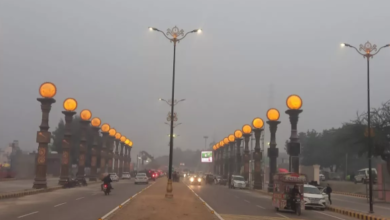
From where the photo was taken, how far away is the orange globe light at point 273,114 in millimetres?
50750

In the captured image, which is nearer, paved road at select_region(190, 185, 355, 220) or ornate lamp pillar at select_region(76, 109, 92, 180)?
paved road at select_region(190, 185, 355, 220)

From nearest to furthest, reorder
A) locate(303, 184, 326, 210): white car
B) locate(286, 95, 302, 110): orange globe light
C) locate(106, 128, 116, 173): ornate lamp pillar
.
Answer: locate(303, 184, 326, 210): white car, locate(286, 95, 302, 110): orange globe light, locate(106, 128, 116, 173): ornate lamp pillar

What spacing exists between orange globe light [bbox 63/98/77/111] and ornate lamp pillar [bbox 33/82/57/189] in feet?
31.0

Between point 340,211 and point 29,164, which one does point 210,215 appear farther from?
point 29,164

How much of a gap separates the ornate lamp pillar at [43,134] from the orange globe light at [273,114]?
24258 mm

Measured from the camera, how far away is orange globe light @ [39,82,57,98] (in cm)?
4175

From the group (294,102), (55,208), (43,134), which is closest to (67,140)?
(43,134)

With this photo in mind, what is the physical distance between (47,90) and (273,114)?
2539cm

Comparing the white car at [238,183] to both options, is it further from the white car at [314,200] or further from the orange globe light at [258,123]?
the white car at [314,200]

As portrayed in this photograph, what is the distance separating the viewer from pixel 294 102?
40469 mm

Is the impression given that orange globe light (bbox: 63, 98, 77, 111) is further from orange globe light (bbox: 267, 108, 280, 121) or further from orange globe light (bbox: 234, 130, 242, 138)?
orange globe light (bbox: 234, 130, 242, 138)

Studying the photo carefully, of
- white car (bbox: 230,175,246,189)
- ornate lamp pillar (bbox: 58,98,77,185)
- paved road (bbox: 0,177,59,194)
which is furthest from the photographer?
white car (bbox: 230,175,246,189)

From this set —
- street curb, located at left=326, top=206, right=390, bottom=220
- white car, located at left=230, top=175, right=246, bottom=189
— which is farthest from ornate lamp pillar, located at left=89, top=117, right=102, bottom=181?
street curb, located at left=326, top=206, right=390, bottom=220

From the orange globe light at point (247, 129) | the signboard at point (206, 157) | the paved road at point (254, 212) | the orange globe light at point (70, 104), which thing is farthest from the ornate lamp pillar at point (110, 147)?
the paved road at point (254, 212)
